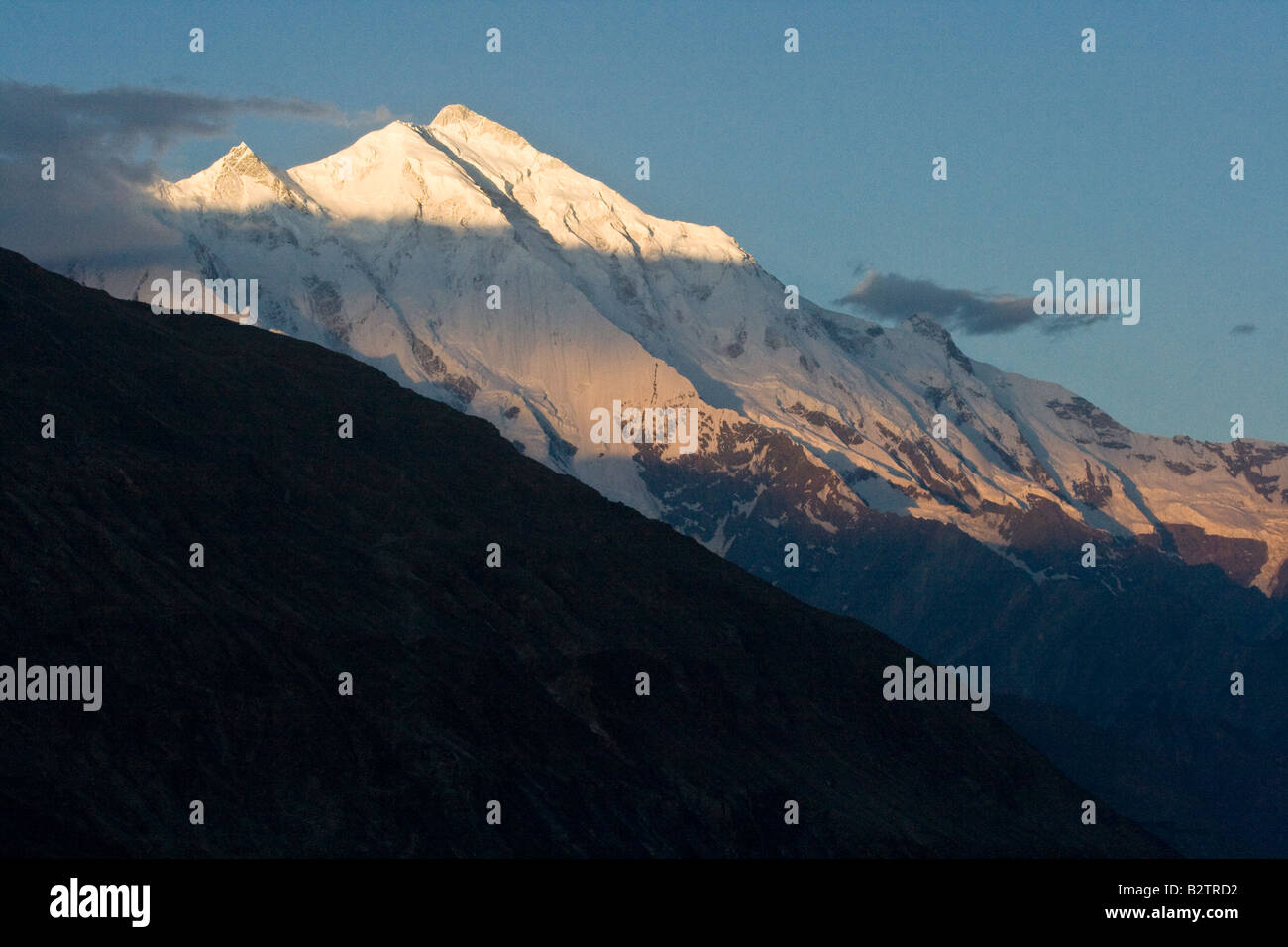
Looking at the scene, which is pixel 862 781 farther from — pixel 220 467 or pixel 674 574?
pixel 220 467

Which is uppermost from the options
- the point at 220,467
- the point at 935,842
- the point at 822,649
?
the point at 220,467
